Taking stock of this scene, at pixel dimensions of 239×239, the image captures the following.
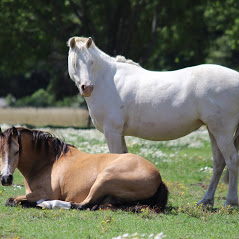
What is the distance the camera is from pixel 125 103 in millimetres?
8039

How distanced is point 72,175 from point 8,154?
38.6 inches

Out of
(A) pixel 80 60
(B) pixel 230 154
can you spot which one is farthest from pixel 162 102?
(A) pixel 80 60

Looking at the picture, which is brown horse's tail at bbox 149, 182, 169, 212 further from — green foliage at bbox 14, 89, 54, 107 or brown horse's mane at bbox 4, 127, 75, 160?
green foliage at bbox 14, 89, 54, 107

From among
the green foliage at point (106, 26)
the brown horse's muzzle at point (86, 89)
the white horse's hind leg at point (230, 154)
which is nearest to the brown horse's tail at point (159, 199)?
the white horse's hind leg at point (230, 154)

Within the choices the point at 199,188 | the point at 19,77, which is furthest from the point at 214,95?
the point at 19,77

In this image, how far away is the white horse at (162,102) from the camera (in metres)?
A: 7.61

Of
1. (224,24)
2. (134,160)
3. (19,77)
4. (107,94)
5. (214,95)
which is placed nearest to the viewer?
(134,160)

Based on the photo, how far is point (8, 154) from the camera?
6855 mm

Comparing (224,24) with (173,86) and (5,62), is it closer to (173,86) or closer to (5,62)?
(5,62)

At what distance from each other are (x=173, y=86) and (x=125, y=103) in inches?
31.2

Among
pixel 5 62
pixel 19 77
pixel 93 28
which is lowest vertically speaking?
pixel 19 77

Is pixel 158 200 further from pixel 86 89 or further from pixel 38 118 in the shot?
pixel 38 118

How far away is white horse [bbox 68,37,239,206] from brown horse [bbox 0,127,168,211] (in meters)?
0.84

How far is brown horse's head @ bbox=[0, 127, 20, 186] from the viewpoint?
6.62 m
